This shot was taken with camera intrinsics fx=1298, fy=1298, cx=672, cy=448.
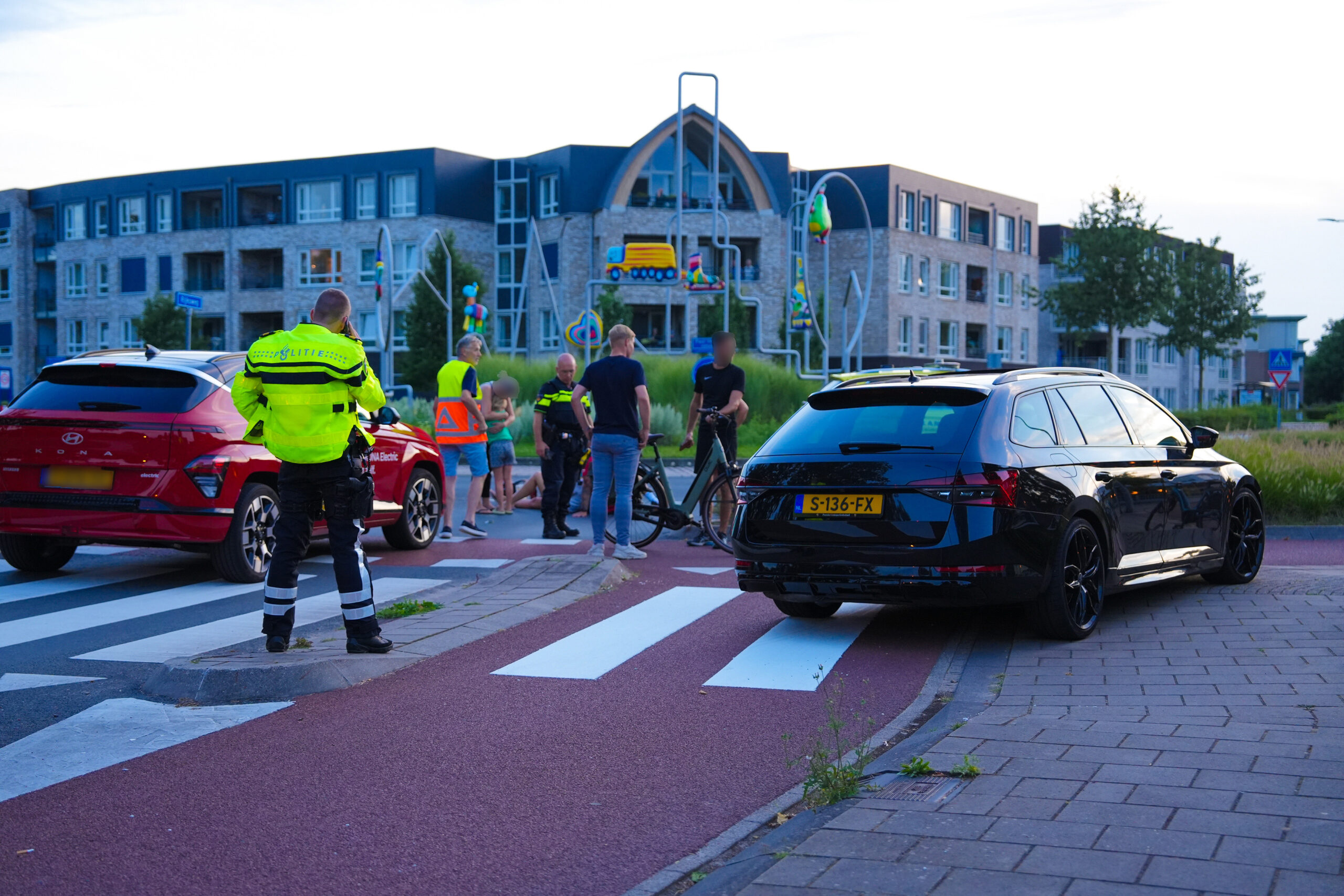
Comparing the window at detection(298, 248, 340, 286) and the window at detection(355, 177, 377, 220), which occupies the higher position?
the window at detection(355, 177, 377, 220)

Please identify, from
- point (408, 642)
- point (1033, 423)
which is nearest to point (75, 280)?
point (408, 642)

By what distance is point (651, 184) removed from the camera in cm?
6069

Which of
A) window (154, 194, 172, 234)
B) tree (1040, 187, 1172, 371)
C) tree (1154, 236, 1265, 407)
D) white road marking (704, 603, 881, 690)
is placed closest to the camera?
white road marking (704, 603, 881, 690)

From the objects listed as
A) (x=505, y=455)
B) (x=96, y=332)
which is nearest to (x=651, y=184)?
(x=96, y=332)

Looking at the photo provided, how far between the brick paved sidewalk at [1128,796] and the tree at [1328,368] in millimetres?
105653

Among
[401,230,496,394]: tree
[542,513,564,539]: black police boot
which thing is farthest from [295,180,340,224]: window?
[542,513,564,539]: black police boot

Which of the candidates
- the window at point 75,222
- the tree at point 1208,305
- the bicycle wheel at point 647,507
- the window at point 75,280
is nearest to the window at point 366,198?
the window at point 75,222

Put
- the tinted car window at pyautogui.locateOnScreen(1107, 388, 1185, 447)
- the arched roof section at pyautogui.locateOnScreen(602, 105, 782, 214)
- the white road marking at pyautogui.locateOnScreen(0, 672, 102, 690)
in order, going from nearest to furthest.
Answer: the white road marking at pyautogui.locateOnScreen(0, 672, 102, 690)
the tinted car window at pyautogui.locateOnScreen(1107, 388, 1185, 447)
the arched roof section at pyautogui.locateOnScreen(602, 105, 782, 214)

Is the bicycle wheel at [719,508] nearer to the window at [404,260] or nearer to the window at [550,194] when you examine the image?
the window at [550,194]

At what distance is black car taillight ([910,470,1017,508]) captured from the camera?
6.72 m

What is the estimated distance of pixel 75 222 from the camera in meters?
72.4

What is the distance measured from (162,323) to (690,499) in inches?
2261

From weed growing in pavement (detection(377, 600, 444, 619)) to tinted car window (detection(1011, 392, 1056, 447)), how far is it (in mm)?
3588

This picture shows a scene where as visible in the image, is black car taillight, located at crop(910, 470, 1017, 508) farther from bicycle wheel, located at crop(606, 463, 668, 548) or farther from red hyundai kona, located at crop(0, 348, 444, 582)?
bicycle wheel, located at crop(606, 463, 668, 548)
